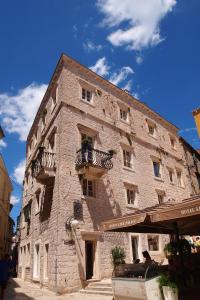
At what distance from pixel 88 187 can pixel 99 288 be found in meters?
5.22

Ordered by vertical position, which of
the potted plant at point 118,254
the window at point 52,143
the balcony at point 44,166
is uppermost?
the window at point 52,143

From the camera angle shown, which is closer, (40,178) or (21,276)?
(40,178)

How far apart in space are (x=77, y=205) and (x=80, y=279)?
3437mm

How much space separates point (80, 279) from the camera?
1195cm

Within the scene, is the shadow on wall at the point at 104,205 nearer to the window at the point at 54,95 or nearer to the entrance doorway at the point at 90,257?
the entrance doorway at the point at 90,257

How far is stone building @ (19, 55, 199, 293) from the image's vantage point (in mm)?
12672

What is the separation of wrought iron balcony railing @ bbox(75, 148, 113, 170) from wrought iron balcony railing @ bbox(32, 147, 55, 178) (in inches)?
57.3

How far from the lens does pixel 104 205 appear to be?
48.1ft

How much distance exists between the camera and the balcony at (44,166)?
13.8 metres

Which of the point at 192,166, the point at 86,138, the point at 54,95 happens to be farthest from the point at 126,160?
the point at 192,166

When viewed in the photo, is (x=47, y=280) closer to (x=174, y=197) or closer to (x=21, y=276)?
(x=21, y=276)

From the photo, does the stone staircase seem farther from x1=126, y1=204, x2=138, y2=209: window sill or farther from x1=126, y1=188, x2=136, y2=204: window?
x1=126, y1=188, x2=136, y2=204: window

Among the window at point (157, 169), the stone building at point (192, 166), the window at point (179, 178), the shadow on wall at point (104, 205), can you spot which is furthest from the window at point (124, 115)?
the stone building at point (192, 166)

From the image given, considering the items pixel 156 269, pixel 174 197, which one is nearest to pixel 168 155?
pixel 174 197
